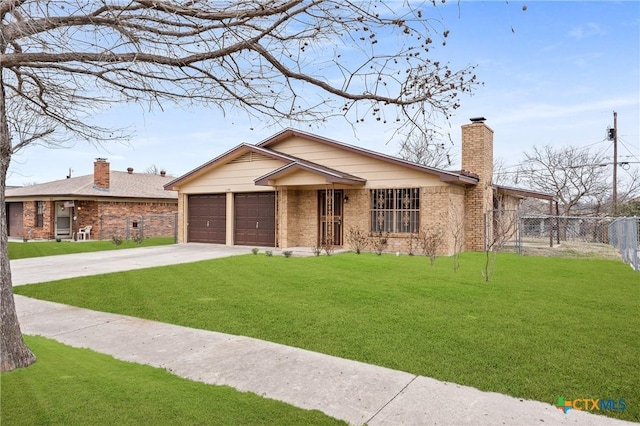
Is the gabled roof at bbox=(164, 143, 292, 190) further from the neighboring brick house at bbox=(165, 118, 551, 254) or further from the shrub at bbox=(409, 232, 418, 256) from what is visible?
the shrub at bbox=(409, 232, 418, 256)

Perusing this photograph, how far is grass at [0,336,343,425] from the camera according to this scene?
11.0 feet

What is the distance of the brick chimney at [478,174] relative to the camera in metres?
17.3

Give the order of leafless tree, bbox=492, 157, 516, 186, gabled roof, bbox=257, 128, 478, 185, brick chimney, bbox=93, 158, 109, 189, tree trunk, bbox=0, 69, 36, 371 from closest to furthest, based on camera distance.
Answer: tree trunk, bbox=0, 69, 36, 371 → gabled roof, bbox=257, 128, 478, 185 → brick chimney, bbox=93, 158, 109, 189 → leafless tree, bbox=492, 157, 516, 186

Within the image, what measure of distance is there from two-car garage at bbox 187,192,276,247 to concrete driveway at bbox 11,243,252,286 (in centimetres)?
103

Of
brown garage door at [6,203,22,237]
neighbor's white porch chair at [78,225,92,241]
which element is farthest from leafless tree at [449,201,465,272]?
brown garage door at [6,203,22,237]

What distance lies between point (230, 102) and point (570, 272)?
33.3ft

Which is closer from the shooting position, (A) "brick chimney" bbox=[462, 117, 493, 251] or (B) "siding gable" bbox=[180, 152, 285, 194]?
(A) "brick chimney" bbox=[462, 117, 493, 251]

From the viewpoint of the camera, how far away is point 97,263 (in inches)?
547

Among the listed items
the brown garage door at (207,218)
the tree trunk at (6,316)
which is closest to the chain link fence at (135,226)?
the brown garage door at (207,218)

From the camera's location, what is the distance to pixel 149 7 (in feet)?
13.3

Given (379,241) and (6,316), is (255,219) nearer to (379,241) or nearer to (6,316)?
(379,241)

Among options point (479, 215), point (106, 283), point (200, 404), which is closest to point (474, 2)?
point (200, 404)

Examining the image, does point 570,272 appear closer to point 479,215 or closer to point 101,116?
point 479,215

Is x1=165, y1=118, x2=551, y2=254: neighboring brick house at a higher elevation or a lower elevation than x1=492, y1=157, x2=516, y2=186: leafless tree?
lower
